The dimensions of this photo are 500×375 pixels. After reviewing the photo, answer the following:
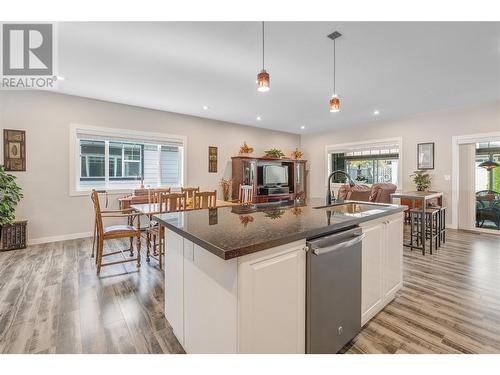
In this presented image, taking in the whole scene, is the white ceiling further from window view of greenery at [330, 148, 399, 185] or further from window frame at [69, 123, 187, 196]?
window view of greenery at [330, 148, 399, 185]

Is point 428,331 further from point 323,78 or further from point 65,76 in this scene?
point 65,76

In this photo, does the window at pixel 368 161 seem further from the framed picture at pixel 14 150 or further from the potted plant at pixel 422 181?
the framed picture at pixel 14 150

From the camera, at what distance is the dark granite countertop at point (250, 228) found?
108cm

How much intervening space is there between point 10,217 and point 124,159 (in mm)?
1987

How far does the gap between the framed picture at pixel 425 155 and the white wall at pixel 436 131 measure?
0.08m

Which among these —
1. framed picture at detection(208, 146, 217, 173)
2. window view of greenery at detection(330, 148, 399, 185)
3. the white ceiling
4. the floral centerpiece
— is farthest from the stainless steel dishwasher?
window view of greenery at detection(330, 148, 399, 185)

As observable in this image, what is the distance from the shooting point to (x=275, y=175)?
269 inches

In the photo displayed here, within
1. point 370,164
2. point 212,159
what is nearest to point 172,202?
point 212,159

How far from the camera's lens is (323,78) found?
3.51 metres

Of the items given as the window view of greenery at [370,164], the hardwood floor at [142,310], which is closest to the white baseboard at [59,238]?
the hardwood floor at [142,310]

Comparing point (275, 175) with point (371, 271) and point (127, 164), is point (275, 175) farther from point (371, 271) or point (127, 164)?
point (371, 271)

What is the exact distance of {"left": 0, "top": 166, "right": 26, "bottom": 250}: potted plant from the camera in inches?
135

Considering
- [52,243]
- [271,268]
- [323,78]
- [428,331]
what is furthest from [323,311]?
[52,243]

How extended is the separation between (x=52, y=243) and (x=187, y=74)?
3605 millimetres
